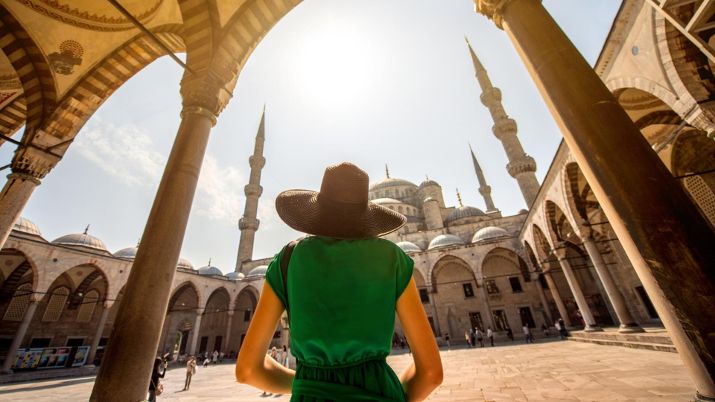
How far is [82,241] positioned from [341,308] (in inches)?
1019

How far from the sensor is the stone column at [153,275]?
2482 millimetres

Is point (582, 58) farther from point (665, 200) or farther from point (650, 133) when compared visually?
point (650, 133)

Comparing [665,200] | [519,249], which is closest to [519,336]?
[519,249]

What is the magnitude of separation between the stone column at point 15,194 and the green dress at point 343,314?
24.8ft

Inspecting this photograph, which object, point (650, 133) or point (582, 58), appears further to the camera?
point (650, 133)

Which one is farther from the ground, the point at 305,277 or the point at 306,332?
the point at 305,277

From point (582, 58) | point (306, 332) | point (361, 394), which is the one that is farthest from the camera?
point (582, 58)

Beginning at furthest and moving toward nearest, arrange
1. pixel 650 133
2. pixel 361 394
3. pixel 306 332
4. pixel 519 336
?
pixel 519 336, pixel 650 133, pixel 306 332, pixel 361 394

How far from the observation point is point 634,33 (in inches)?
198

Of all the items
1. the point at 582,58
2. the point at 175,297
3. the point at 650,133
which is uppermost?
the point at 650,133

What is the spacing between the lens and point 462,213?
26734 mm

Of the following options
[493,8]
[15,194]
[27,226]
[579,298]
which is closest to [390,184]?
[579,298]

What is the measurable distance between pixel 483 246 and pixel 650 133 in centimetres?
1076

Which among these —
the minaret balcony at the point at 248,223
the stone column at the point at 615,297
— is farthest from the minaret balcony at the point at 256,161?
the stone column at the point at 615,297
